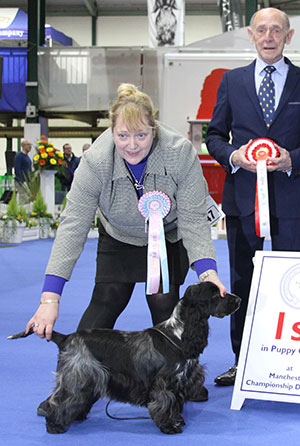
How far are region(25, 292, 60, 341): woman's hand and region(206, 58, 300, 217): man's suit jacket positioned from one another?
88 centimetres

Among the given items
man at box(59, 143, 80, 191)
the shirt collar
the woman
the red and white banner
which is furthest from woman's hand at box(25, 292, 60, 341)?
man at box(59, 143, 80, 191)

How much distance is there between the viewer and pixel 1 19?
13.9 meters

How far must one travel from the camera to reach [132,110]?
1.91m

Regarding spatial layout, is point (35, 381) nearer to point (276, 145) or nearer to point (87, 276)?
point (276, 145)

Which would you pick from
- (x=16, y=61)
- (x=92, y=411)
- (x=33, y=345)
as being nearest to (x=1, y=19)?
(x=16, y=61)

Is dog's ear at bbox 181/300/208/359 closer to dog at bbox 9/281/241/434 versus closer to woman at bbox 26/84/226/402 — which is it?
dog at bbox 9/281/241/434

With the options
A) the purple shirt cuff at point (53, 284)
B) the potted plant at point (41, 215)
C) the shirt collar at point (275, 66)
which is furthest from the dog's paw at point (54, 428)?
the potted plant at point (41, 215)

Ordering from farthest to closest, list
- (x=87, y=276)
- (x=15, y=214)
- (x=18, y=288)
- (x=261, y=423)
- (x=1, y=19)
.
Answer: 1. (x=1, y=19)
2. (x=15, y=214)
3. (x=87, y=276)
4. (x=18, y=288)
5. (x=261, y=423)

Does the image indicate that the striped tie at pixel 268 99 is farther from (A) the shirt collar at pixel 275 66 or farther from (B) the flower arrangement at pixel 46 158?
(B) the flower arrangement at pixel 46 158

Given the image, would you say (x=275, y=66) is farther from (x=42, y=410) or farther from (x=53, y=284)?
(x=42, y=410)

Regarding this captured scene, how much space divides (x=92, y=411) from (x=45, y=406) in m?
0.20

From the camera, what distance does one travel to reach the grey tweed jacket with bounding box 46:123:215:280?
81.9 inches

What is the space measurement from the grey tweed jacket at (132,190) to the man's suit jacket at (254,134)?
33cm

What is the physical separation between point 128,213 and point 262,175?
0.50m
